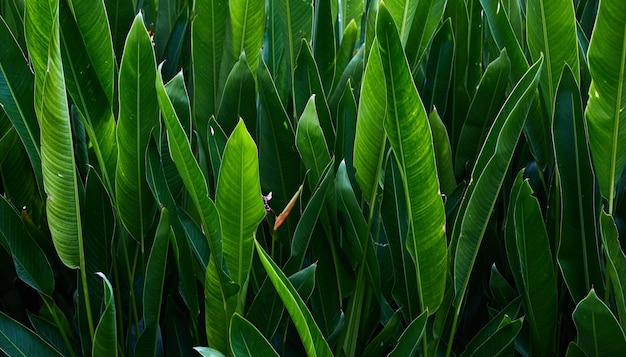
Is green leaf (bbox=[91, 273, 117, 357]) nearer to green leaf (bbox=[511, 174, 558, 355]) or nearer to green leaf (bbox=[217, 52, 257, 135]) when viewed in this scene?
green leaf (bbox=[217, 52, 257, 135])

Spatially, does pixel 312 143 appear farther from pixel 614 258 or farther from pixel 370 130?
pixel 614 258

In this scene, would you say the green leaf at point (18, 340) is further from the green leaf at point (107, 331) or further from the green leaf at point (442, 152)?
the green leaf at point (442, 152)

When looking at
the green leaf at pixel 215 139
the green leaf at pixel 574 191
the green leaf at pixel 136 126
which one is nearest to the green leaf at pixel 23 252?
the green leaf at pixel 136 126

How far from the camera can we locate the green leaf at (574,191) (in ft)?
3.15

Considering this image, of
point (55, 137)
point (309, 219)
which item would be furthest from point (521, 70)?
point (55, 137)

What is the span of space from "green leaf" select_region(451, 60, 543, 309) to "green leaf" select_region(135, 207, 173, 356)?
0.33m

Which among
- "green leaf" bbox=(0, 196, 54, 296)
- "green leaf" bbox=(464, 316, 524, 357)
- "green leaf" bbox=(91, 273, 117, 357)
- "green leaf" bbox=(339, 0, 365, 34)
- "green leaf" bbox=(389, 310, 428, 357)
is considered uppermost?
"green leaf" bbox=(339, 0, 365, 34)

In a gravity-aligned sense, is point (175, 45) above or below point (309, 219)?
above

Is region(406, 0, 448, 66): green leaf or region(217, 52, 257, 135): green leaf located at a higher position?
region(406, 0, 448, 66): green leaf

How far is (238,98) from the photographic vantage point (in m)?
1.04

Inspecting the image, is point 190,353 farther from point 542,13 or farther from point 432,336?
point 542,13

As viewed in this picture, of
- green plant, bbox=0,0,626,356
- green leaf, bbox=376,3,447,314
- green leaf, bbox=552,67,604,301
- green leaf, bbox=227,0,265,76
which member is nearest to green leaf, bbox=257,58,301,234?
green plant, bbox=0,0,626,356

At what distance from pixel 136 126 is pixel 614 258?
55 centimetres

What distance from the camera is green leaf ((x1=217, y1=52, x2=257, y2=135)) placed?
3.34ft
